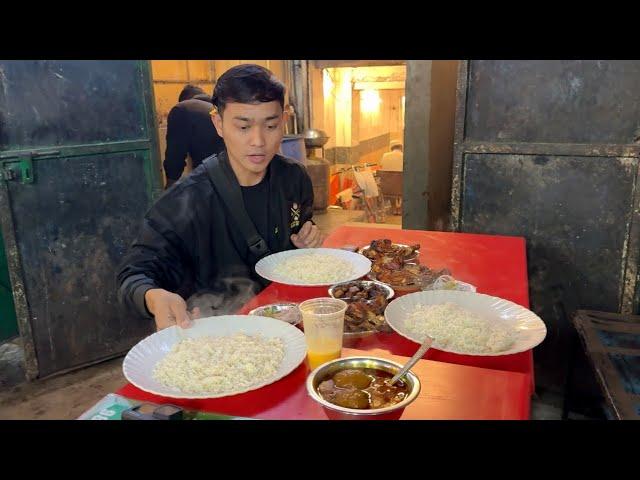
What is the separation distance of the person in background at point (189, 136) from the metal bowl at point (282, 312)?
3.17 meters

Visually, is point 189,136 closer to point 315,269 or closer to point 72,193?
point 72,193

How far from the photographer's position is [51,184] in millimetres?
3816

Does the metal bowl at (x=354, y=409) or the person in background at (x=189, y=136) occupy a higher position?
the person in background at (x=189, y=136)

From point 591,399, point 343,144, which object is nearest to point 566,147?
point 591,399

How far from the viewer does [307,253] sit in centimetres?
262

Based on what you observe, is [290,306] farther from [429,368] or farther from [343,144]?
[343,144]

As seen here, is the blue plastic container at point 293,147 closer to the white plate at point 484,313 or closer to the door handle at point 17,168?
the door handle at point 17,168

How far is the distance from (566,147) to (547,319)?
1323 mm

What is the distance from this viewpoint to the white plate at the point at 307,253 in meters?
2.24

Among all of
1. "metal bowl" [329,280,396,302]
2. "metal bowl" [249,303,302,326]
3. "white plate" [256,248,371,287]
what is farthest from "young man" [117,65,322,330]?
"metal bowl" [329,280,396,302]

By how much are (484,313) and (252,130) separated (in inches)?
52.7

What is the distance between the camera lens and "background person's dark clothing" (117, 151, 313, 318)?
2254 mm

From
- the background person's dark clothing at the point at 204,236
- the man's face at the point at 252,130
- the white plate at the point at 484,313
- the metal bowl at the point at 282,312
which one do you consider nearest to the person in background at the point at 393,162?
the background person's dark clothing at the point at 204,236

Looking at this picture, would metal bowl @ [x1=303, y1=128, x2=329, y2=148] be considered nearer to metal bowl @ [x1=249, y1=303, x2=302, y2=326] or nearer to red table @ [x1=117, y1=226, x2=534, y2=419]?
red table @ [x1=117, y1=226, x2=534, y2=419]
